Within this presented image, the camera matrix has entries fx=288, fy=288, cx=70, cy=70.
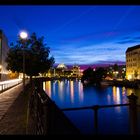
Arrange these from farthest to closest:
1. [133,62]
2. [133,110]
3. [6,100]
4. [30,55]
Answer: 1. [133,62]
2. [30,55]
3. [6,100]
4. [133,110]

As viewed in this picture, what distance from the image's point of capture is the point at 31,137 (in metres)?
3.86

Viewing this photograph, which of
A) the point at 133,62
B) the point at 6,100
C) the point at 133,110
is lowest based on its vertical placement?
the point at 6,100

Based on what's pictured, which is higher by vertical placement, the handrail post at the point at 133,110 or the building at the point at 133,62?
the building at the point at 133,62

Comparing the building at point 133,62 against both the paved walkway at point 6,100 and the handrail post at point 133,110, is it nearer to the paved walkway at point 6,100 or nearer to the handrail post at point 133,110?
the paved walkway at point 6,100

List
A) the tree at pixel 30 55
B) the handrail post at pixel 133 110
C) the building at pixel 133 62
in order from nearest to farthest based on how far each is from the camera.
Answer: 1. the handrail post at pixel 133 110
2. the tree at pixel 30 55
3. the building at pixel 133 62

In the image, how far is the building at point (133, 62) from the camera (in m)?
105

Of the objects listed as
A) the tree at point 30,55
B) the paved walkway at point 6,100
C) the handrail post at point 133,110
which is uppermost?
the tree at point 30,55

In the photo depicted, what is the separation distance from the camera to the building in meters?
105

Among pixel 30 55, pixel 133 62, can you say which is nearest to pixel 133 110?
pixel 30 55

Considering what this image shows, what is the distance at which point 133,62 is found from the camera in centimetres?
11169

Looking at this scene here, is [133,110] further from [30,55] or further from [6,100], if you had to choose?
[30,55]

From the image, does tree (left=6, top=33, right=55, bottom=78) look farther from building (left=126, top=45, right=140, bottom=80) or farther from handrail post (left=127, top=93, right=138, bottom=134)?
building (left=126, top=45, right=140, bottom=80)

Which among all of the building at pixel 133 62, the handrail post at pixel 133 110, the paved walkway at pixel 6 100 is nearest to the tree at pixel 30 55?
the paved walkway at pixel 6 100
